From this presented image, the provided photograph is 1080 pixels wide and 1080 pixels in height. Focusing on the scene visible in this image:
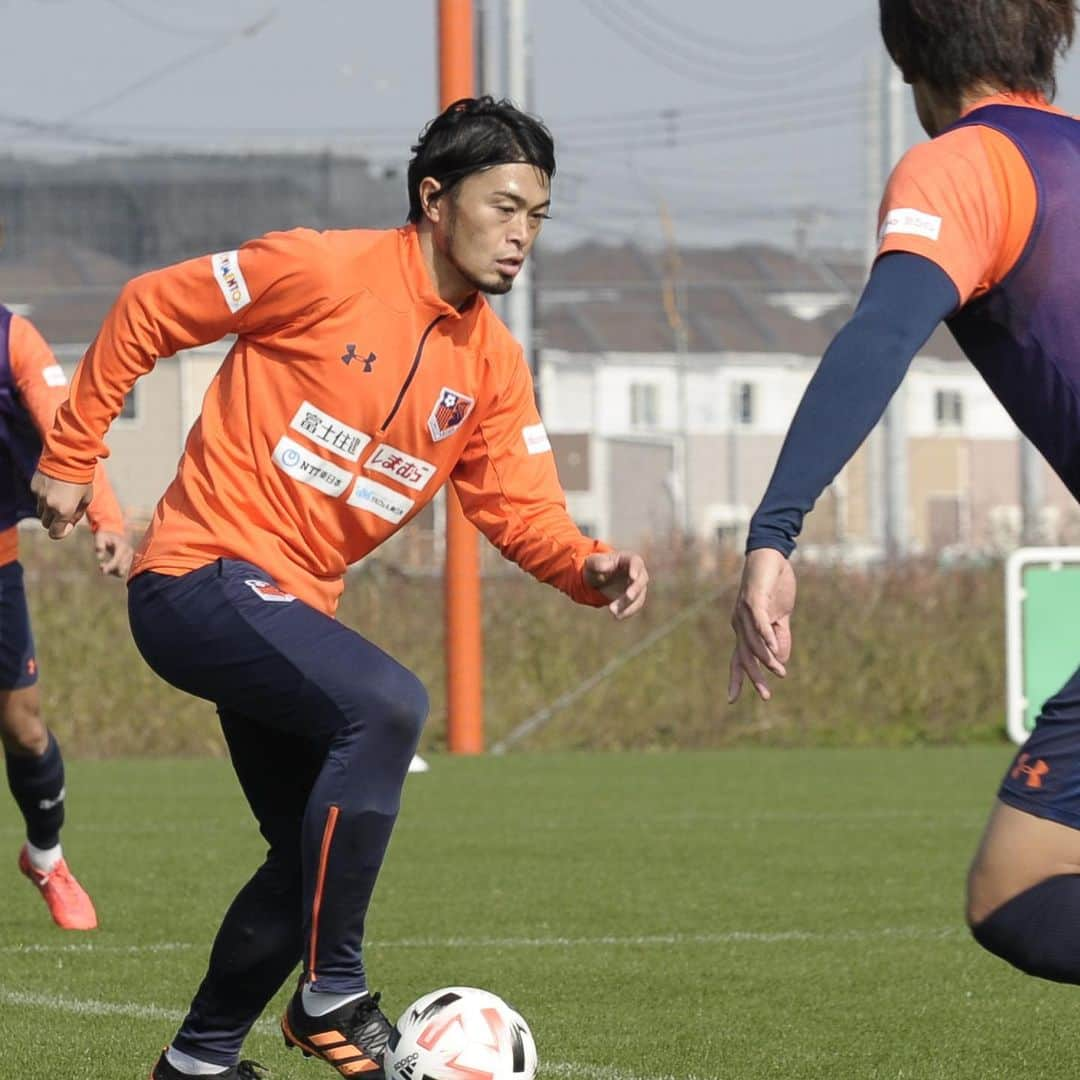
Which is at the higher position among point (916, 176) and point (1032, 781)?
point (916, 176)

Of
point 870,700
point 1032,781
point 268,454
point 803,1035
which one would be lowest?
point 870,700

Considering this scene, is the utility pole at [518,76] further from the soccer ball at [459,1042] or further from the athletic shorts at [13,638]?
the soccer ball at [459,1042]

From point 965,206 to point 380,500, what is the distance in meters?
1.74

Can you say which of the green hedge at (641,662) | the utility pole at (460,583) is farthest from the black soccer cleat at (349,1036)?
the green hedge at (641,662)

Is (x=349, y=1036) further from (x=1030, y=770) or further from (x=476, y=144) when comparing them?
(x=476, y=144)

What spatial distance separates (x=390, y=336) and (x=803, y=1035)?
208 centimetres

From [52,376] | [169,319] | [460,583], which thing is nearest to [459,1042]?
[169,319]

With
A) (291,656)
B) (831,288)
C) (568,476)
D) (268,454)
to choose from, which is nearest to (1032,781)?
(291,656)

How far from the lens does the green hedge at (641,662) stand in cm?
1780

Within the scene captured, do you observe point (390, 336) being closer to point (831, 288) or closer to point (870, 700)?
point (870, 700)

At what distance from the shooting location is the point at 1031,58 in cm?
375

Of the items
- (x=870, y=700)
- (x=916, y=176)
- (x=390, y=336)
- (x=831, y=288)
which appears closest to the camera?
(x=916, y=176)

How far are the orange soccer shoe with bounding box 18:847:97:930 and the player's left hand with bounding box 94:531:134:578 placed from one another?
1.66 m

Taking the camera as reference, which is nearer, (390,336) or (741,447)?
(390,336)
